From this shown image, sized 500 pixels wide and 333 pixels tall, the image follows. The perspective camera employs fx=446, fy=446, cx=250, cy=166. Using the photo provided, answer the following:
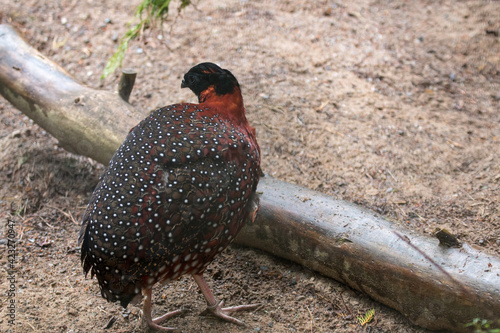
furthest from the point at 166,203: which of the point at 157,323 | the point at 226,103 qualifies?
the point at 157,323

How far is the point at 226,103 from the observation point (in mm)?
3250

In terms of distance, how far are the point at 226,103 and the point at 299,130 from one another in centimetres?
165

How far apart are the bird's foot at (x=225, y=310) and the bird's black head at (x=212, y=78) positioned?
1562 mm

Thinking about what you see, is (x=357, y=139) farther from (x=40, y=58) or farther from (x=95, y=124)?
(x=40, y=58)

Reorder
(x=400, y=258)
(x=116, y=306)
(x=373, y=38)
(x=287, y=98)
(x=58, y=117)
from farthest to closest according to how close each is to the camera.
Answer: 1. (x=373, y=38)
2. (x=287, y=98)
3. (x=58, y=117)
4. (x=116, y=306)
5. (x=400, y=258)

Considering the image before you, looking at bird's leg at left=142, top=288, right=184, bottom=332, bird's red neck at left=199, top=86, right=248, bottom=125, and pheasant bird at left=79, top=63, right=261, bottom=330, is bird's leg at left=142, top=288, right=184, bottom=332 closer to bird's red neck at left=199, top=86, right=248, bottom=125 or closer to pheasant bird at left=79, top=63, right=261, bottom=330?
pheasant bird at left=79, top=63, right=261, bottom=330

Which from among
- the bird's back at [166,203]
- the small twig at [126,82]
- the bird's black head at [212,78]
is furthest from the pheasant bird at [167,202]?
the small twig at [126,82]

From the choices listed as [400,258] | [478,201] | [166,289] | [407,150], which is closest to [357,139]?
[407,150]

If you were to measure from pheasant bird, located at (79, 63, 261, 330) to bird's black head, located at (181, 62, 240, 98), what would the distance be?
0.81 ft

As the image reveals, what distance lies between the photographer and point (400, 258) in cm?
301

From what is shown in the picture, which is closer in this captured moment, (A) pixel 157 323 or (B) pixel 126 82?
(A) pixel 157 323

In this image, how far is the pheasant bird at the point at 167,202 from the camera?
8.48 ft

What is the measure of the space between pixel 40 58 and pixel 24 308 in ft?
8.28

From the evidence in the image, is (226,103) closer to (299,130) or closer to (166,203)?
(166,203)
